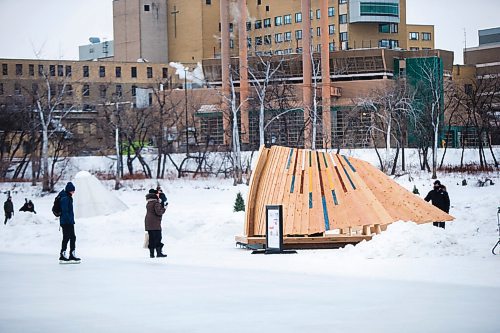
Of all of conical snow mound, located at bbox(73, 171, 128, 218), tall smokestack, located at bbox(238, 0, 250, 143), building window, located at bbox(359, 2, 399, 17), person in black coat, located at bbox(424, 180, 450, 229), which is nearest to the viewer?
person in black coat, located at bbox(424, 180, 450, 229)

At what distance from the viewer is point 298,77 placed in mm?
93812

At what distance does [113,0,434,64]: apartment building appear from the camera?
10712cm

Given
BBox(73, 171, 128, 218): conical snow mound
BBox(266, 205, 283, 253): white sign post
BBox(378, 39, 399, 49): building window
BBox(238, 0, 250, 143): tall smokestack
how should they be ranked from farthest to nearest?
1. BBox(378, 39, 399, 49): building window
2. BBox(238, 0, 250, 143): tall smokestack
3. BBox(73, 171, 128, 218): conical snow mound
4. BBox(266, 205, 283, 253): white sign post

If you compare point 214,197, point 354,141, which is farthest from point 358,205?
point 354,141

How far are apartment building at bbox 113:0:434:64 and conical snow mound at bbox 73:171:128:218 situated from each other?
239 ft

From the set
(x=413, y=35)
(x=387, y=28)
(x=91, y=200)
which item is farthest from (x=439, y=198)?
(x=413, y=35)

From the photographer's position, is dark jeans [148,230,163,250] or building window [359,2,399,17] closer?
dark jeans [148,230,163,250]

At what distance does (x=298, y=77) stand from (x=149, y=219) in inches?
2848

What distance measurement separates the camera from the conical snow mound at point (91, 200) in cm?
3359

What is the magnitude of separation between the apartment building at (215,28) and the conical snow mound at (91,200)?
72915 mm

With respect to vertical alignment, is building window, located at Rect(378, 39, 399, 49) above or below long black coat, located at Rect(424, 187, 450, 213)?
above

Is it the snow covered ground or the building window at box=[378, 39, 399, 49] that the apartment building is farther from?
the snow covered ground

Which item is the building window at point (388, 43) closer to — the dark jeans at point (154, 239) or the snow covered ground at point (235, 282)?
the snow covered ground at point (235, 282)

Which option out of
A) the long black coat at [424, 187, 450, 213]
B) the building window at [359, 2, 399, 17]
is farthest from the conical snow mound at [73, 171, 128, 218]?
the building window at [359, 2, 399, 17]
